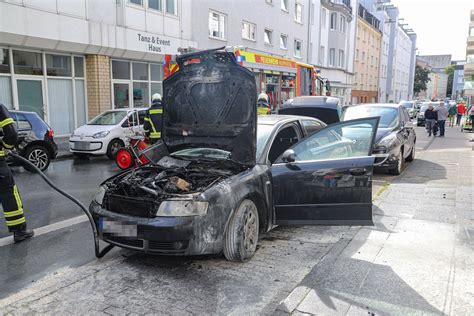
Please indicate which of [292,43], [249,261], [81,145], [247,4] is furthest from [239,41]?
[249,261]

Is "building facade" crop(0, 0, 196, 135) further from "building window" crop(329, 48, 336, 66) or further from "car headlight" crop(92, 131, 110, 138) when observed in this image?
"building window" crop(329, 48, 336, 66)

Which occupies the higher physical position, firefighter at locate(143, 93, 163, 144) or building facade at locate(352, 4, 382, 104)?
building facade at locate(352, 4, 382, 104)

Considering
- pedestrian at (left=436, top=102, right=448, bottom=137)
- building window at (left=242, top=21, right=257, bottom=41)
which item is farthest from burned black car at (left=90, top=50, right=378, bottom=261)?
building window at (left=242, top=21, right=257, bottom=41)

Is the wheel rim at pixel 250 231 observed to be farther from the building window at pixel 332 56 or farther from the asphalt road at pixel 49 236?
the building window at pixel 332 56

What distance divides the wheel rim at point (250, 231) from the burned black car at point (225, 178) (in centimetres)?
1

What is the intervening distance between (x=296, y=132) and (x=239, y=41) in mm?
18512

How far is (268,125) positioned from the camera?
16.8 feet

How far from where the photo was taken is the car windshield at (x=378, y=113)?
9.46 meters

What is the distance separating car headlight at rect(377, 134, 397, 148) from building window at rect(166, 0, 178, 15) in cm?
1286

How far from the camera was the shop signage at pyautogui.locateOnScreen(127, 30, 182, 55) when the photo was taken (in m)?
16.2

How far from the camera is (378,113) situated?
32.5 ft

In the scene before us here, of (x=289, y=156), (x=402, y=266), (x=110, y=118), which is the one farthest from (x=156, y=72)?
(x=402, y=266)

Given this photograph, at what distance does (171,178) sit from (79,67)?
43.5 feet

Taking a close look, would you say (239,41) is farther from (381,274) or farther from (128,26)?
(381,274)
